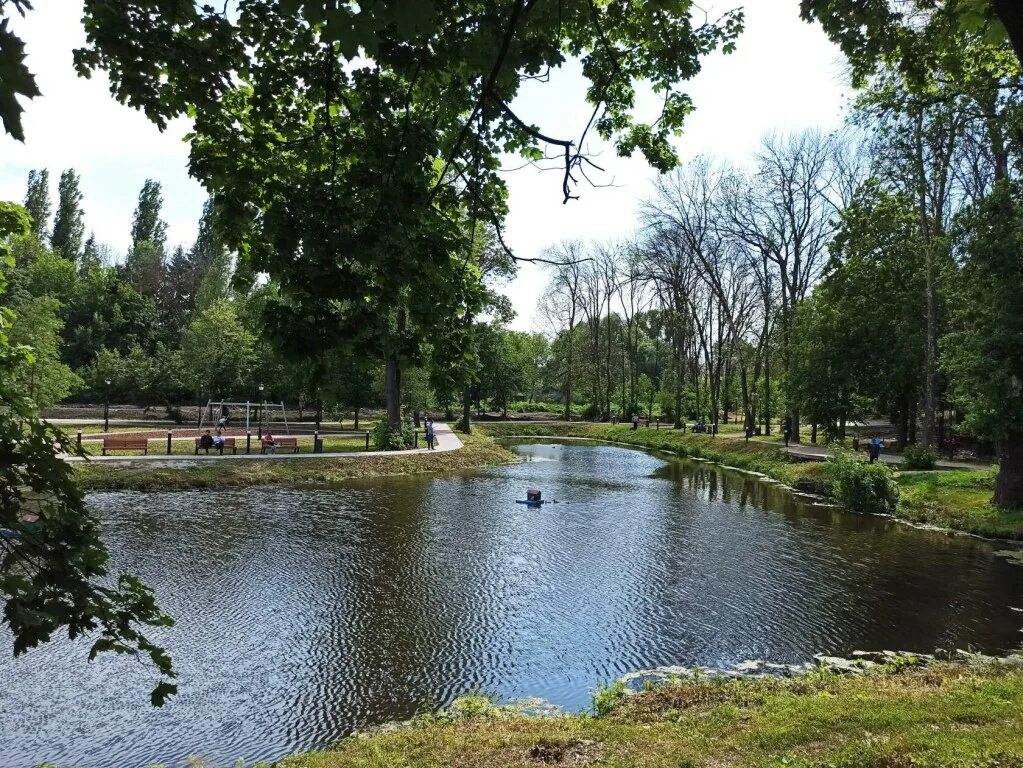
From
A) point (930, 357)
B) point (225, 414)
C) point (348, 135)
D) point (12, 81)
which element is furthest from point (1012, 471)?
point (225, 414)

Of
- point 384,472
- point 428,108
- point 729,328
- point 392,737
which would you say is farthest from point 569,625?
point 729,328

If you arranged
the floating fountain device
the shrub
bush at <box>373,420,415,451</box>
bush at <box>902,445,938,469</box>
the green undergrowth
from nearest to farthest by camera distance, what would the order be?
1. the shrub
2. the green undergrowth
3. the floating fountain device
4. bush at <box>902,445,938,469</box>
5. bush at <box>373,420,415,451</box>

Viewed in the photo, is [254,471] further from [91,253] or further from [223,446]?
[91,253]

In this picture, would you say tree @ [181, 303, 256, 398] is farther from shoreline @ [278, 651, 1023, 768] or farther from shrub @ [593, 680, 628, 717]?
shoreline @ [278, 651, 1023, 768]

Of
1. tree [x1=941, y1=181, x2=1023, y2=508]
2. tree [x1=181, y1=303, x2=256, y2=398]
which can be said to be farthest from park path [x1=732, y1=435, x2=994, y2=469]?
tree [x1=181, y1=303, x2=256, y2=398]

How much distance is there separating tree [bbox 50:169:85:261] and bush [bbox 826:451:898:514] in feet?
250

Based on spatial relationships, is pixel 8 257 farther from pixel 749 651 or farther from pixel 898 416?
pixel 898 416

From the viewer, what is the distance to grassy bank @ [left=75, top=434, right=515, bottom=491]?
2212 cm

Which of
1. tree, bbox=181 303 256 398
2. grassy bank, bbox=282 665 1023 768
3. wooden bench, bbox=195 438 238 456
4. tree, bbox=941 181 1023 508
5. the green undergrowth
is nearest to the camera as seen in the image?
grassy bank, bbox=282 665 1023 768

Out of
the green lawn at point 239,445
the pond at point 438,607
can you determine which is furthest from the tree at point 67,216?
the pond at point 438,607

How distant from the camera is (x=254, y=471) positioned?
25.1 metres

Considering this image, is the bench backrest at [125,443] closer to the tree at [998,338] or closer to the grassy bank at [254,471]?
the grassy bank at [254,471]

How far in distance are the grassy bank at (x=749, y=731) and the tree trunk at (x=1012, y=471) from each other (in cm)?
1335

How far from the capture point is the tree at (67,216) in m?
71.2
